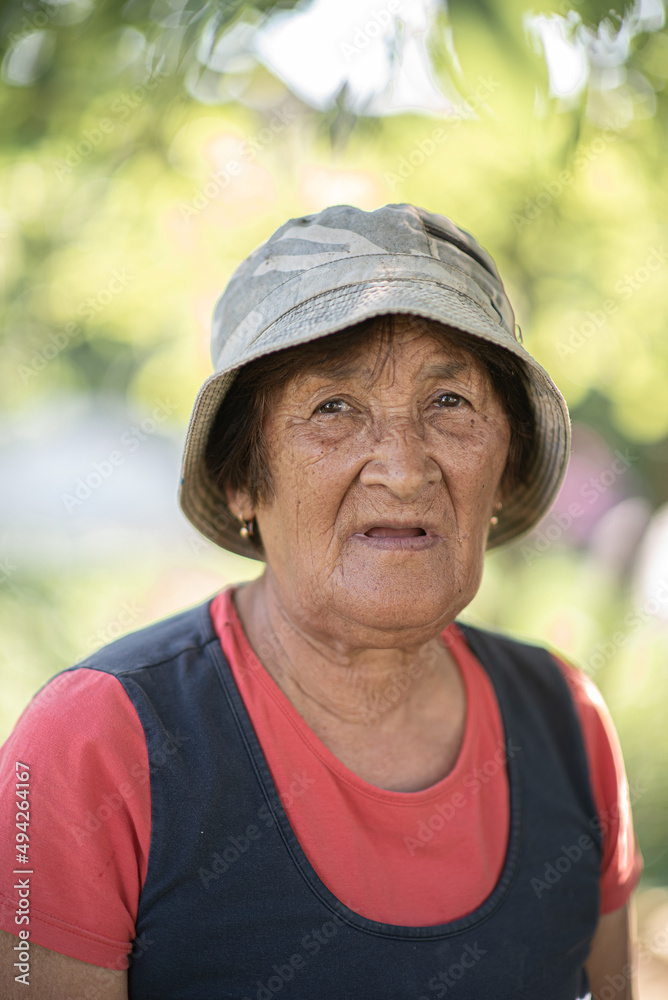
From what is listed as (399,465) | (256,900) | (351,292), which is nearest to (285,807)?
(256,900)

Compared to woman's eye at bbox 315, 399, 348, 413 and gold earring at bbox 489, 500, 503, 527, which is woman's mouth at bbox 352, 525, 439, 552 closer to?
woman's eye at bbox 315, 399, 348, 413

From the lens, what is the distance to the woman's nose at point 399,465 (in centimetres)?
160

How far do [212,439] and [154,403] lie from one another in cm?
140

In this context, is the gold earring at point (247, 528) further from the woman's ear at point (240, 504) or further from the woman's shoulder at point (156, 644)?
the woman's shoulder at point (156, 644)

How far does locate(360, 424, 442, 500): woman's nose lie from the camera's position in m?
1.60

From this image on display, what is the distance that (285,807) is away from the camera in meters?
1.64

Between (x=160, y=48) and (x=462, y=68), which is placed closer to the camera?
(x=462, y=68)

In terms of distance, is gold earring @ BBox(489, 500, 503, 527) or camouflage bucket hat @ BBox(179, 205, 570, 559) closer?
camouflage bucket hat @ BBox(179, 205, 570, 559)

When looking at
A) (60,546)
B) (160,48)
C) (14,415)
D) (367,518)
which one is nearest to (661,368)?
(367,518)

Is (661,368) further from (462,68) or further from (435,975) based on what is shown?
(435,975)

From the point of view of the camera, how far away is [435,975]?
160 cm

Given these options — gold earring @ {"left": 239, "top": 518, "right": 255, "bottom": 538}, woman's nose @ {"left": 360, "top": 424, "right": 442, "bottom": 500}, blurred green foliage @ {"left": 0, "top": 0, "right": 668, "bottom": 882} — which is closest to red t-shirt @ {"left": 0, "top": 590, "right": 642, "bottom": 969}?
gold earring @ {"left": 239, "top": 518, "right": 255, "bottom": 538}

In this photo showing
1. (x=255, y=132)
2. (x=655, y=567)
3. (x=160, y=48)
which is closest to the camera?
(x=160, y=48)

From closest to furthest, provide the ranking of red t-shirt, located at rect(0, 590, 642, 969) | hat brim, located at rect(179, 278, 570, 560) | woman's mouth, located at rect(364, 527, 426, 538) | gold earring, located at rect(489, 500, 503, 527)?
1. red t-shirt, located at rect(0, 590, 642, 969)
2. hat brim, located at rect(179, 278, 570, 560)
3. woman's mouth, located at rect(364, 527, 426, 538)
4. gold earring, located at rect(489, 500, 503, 527)
